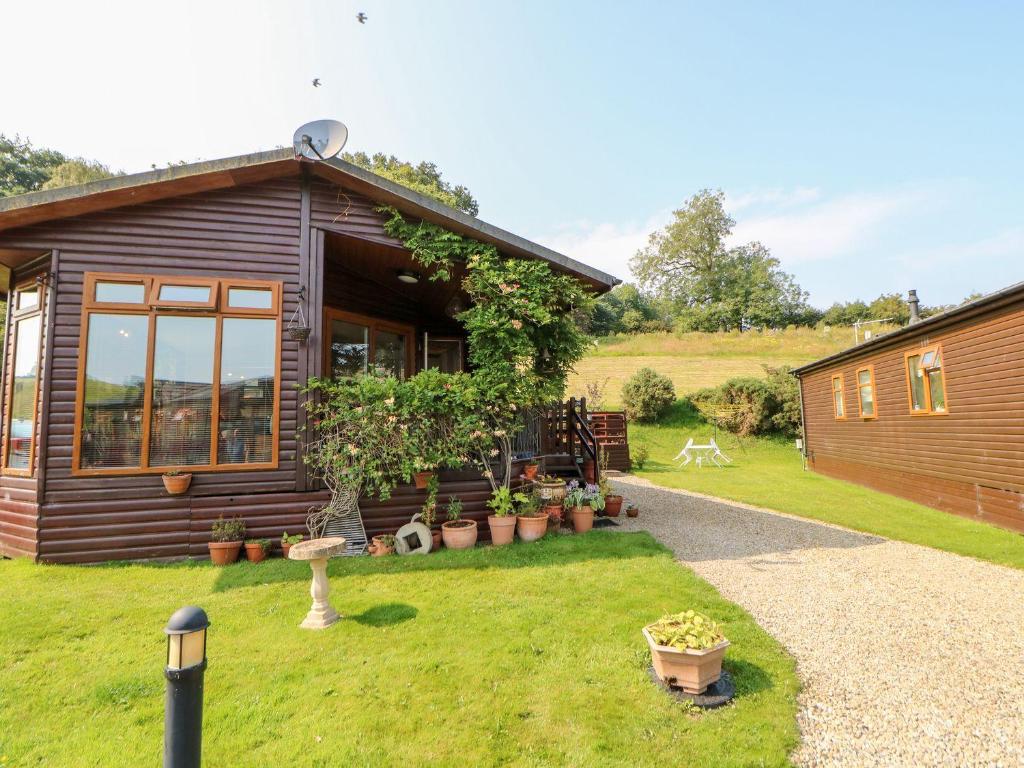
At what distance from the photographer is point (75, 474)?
4770 millimetres

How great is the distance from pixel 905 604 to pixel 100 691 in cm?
585

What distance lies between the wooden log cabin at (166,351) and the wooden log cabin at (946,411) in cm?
833

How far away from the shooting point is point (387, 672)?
2.77 metres

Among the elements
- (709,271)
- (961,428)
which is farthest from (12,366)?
(709,271)

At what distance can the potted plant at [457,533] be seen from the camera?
5453 millimetres

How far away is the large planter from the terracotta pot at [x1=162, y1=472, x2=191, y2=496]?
491 centimetres

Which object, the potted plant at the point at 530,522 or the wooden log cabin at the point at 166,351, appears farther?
the potted plant at the point at 530,522

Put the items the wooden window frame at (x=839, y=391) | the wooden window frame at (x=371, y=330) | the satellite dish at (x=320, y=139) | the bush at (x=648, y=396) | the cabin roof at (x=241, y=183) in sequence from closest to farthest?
Result: the cabin roof at (x=241, y=183) < the satellite dish at (x=320, y=139) < the wooden window frame at (x=371, y=330) < the wooden window frame at (x=839, y=391) < the bush at (x=648, y=396)

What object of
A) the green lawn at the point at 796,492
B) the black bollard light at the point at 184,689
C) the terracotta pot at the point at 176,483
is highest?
the terracotta pot at the point at 176,483

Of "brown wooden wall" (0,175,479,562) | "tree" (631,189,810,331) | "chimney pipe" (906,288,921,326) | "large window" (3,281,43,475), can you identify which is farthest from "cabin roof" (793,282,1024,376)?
"tree" (631,189,810,331)

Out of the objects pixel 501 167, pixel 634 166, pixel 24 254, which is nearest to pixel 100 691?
pixel 24 254

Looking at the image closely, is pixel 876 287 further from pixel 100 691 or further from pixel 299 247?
pixel 100 691

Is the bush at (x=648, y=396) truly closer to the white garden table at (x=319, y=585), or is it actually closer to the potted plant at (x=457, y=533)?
the potted plant at (x=457, y=533)

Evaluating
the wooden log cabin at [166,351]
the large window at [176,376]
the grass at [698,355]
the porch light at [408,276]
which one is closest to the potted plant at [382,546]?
the wooden log cabin at [166,351]
